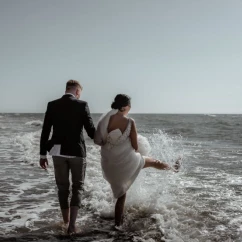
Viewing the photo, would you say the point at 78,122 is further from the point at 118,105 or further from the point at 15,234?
the point at 15,234

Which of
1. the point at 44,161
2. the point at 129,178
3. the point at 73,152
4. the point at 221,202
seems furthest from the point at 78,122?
the point at 221,202

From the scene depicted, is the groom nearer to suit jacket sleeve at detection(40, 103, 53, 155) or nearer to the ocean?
suit jacket sleeve at detection(40, 103, 53, 155)

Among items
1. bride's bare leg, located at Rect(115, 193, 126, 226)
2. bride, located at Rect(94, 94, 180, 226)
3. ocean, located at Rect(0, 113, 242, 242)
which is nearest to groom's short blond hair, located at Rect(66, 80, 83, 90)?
bride, located at Rect(94, 94, 180, 226)

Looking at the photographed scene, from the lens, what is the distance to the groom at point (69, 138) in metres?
4.36

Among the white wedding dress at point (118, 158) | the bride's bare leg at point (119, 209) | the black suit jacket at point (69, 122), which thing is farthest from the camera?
the bride's bare leg at point (119, 209)

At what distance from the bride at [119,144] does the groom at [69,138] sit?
219mm

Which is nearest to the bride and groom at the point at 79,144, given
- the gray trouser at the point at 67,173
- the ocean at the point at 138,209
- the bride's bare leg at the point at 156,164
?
the gray trouser at the point at 67,173

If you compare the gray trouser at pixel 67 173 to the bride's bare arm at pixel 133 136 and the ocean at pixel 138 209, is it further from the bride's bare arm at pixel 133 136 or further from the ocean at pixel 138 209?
the bride's bare arm at pixel 133 136

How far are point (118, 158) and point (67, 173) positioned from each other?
0.73 meters

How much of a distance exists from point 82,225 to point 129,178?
1050 mm

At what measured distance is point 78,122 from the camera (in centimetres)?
439

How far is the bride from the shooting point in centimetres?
455

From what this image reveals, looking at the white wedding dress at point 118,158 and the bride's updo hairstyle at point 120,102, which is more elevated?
the bride's updo hairstyle at point 120,102

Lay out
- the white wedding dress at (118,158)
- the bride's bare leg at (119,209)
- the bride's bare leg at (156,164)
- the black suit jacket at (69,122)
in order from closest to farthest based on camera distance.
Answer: the black suit jacket at (69,122) → the white wedding dress at (118,158) → the bride's bare leg at (119,209) → the bride's bare leg at (156,164)
